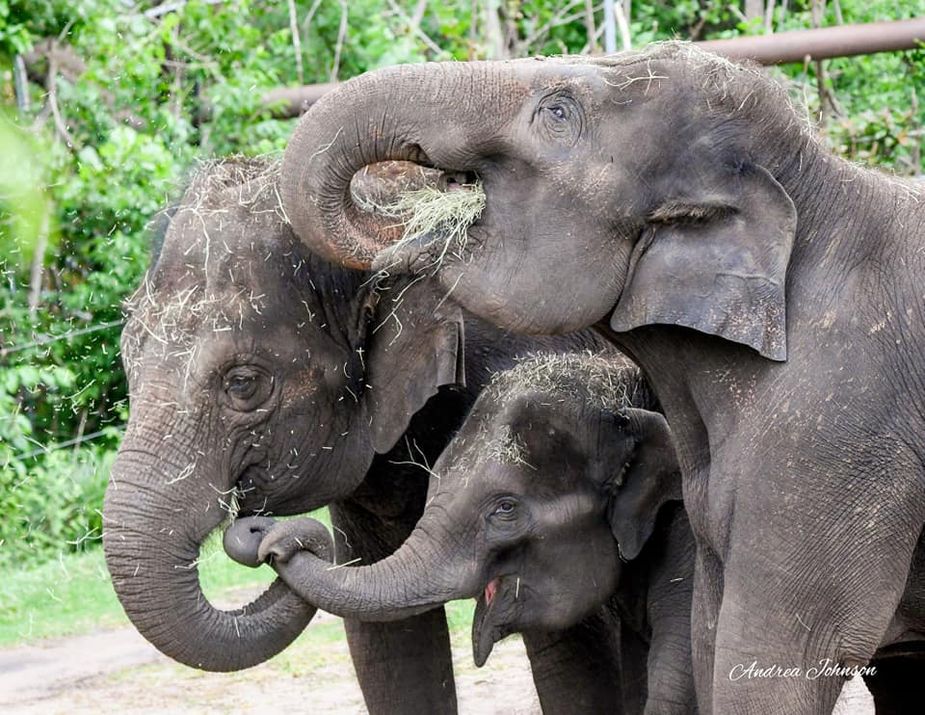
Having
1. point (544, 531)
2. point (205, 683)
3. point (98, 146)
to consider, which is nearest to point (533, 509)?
point (544, 531)

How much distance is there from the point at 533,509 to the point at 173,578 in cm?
100

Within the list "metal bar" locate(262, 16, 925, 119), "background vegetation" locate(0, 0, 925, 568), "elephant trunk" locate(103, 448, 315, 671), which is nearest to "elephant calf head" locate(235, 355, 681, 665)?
"elephant trunk" locate(103, 448, 315, 671)

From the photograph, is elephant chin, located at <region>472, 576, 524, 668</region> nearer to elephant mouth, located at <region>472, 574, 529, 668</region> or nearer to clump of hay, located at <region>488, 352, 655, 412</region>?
elephant mouth, located at <region>472, 574, 529, 668</region>

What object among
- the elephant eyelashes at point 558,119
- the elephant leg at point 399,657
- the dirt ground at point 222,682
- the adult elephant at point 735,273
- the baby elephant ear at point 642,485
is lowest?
the dirt ground at point 222,682

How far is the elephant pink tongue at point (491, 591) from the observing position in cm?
536

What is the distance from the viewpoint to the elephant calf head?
17.0ft

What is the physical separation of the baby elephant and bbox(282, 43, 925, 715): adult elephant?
2.66 feet

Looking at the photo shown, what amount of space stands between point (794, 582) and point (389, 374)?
1.53 metres

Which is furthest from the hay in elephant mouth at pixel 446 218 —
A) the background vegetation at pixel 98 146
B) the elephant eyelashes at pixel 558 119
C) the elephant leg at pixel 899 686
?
the background vegetation at pixel 98 146

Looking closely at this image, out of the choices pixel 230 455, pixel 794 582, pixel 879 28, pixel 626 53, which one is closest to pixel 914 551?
pixel 794 582

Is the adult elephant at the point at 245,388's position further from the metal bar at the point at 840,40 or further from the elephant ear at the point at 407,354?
the metal bar at the point at 840,40

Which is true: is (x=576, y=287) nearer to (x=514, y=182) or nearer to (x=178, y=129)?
(x=514, y=182)

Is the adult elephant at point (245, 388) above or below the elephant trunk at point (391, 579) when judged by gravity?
above

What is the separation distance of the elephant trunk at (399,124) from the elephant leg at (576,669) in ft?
6.36
